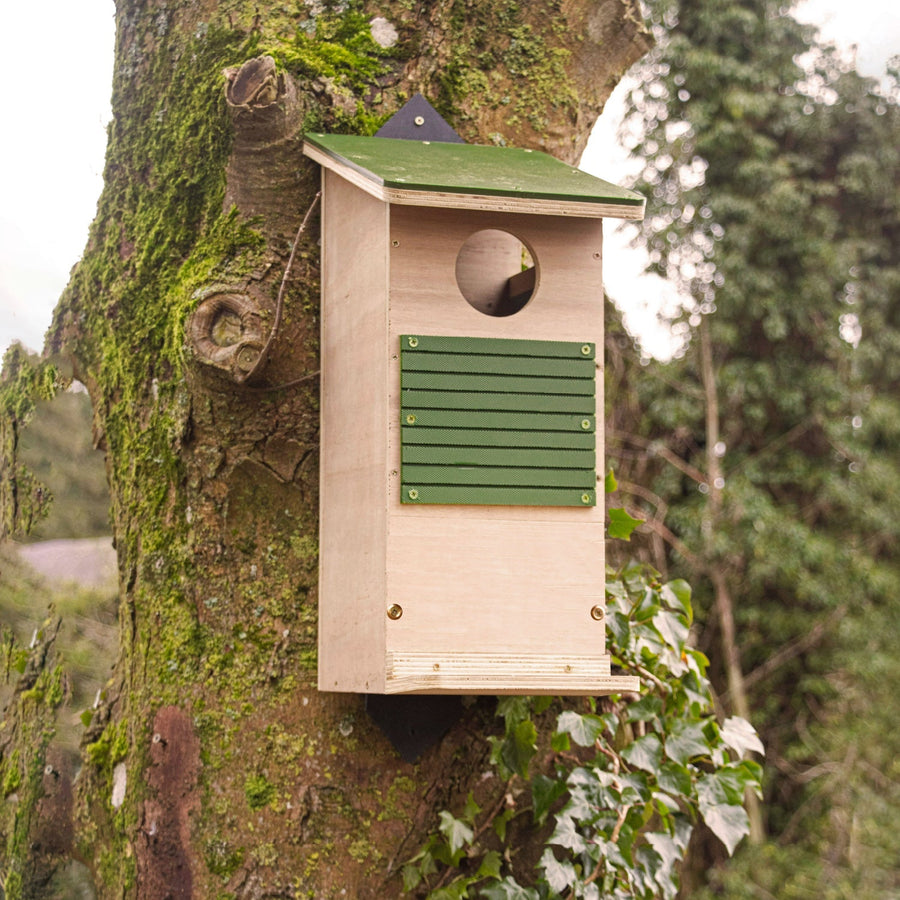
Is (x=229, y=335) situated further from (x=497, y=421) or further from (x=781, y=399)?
(x=781, y=399)

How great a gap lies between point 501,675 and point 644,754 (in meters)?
0.46

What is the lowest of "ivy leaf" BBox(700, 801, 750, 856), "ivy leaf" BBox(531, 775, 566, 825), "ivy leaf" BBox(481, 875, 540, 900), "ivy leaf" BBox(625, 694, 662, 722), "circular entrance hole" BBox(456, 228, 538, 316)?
"ivy leaf" BBox(481, 875, 540, 900)

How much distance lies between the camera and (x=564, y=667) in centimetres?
169

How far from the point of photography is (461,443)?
5.61ft

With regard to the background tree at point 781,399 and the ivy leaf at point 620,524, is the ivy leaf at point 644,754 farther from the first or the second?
Result: the background tree at point 781,399

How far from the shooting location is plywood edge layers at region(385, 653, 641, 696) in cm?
159

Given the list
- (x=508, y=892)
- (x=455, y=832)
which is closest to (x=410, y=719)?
(x=455, y=832)

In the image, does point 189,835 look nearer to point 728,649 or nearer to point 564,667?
point 564,667

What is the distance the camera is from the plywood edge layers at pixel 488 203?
1637mm

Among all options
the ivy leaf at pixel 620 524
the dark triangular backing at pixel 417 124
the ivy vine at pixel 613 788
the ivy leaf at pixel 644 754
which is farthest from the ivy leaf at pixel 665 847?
the dark triangular backing at pixel 417 124

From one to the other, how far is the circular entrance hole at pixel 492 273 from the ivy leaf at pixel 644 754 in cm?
79

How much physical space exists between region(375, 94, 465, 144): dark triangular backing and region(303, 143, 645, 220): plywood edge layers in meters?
0.26

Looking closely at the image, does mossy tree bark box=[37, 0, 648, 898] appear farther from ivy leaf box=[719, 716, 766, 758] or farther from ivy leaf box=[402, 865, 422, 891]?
ivy leaf box=[719, 716, 766, 758]

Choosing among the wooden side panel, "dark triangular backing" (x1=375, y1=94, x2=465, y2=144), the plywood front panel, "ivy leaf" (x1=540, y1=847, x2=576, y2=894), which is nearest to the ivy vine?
"ivy leaf" (x1=540, y1=847, x2=576, y2=894)
